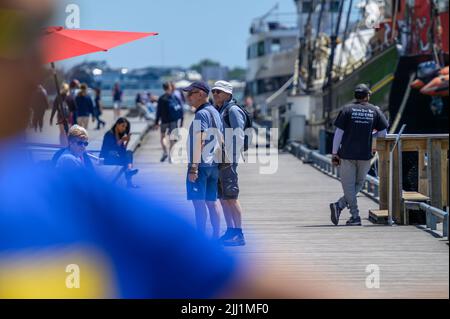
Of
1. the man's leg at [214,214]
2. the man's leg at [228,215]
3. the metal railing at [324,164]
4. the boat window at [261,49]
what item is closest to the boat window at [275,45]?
the boat window at [261,49]

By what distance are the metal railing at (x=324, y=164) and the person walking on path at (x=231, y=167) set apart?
4.94 metres

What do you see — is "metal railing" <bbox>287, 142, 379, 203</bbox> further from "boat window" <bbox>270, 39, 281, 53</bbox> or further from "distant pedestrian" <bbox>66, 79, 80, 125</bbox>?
"boat window" <bbox>270, 39, 281, 53</bbox>

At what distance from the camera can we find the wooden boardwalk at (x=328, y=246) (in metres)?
9.82

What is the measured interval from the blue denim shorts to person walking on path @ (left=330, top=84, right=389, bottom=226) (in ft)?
8.33

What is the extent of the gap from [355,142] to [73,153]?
3.31 metres

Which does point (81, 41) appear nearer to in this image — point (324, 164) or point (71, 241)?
point (71, 241)

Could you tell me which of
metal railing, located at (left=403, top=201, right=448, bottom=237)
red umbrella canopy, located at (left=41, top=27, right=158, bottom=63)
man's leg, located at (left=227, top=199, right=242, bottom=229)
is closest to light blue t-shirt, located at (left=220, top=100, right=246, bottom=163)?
man's leg, located at (left=227, top=199, right=242, bottom=229)

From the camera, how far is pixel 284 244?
12312mm

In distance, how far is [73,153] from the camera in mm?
12227

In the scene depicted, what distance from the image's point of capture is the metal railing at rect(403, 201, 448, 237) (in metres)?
12.3

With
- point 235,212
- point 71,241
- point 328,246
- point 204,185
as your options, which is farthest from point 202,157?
point 328,246
